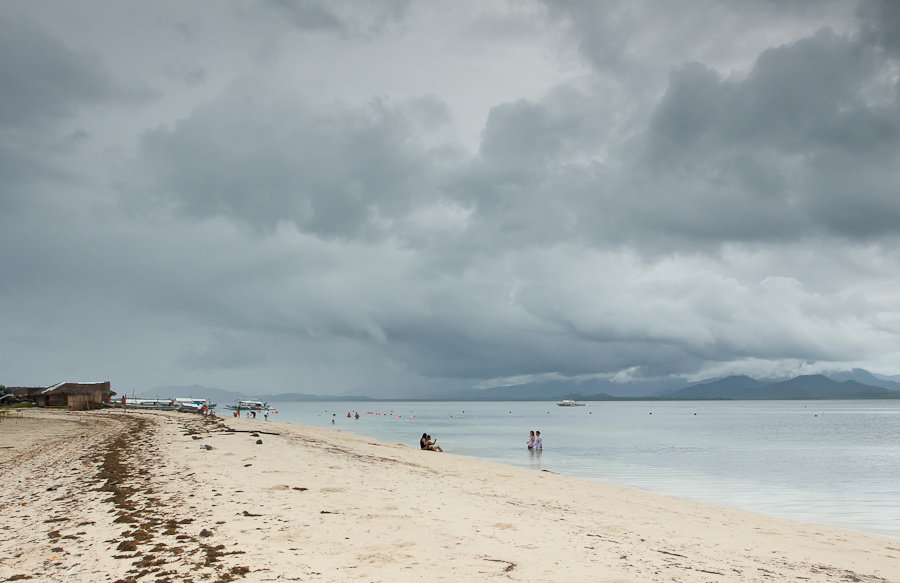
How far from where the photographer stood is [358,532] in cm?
922

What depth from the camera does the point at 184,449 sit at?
2111 cm

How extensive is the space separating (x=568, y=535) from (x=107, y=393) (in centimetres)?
8825

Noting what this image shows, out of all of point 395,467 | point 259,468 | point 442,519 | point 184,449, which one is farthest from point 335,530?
point 184,449

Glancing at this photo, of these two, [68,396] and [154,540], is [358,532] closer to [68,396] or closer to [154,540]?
[154,540]

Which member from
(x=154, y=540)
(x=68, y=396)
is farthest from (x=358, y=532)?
(x=68, y=396)

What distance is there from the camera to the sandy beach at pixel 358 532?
7309 millimetres

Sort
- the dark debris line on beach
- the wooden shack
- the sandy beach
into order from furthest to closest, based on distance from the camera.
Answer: the wooden shack < the sandy beach < the dark debris line on beach

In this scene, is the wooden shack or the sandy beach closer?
the sandy beach

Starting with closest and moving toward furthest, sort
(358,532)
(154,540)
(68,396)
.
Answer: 1. (154,540)
2. (358,532)
3. (68,396)

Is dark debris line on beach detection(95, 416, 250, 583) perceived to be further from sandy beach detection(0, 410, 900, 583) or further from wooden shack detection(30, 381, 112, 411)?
wooden shack detection(30, 381, 112, 411)

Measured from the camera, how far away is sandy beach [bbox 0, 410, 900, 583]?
7309 mm

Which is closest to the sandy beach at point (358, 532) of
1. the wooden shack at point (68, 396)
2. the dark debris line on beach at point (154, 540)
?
the dark debris line on beach at point (154, 540)

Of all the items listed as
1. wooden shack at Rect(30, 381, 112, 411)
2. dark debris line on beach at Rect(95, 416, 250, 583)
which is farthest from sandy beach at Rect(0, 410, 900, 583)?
wooden shack at Rect(30, 381, 112, 411)

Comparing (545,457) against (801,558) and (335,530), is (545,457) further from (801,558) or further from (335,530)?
(335,530)
